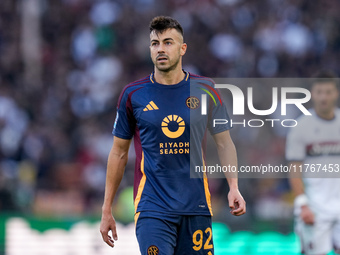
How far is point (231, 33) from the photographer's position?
15102 millimetres

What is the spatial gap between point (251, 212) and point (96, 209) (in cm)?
257

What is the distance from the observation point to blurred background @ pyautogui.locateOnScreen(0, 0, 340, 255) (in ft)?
39.7

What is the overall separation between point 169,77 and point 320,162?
2371 millimetres

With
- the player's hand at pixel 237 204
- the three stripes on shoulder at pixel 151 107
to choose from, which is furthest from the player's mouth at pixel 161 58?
the player's hand at pixel 237 204

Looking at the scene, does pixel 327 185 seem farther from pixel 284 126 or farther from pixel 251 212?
pixel 284 126

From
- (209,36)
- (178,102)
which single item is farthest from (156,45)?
(209,36)

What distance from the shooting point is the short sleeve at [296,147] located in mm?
7348

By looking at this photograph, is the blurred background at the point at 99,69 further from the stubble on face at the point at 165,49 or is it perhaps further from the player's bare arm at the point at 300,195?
the stubble on face at the point at 165,49

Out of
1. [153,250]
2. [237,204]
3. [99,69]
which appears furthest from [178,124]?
[99,69]

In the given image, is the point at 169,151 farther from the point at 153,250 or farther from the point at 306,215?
the point at 306,215

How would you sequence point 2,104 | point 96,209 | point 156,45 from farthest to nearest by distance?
point 2,104 < point 96,209 < point 156,45

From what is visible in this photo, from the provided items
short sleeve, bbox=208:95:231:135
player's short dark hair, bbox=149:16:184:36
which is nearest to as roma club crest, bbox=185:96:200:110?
short sleeve, bbox=208:95:231:135

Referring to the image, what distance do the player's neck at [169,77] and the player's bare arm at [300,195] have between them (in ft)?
6.71

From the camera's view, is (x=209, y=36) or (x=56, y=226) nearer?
(x=56, y=226)
